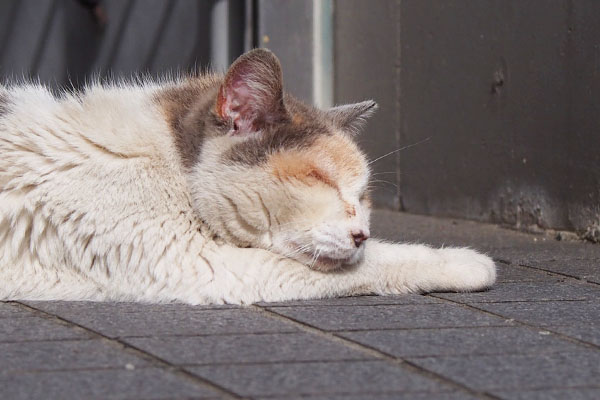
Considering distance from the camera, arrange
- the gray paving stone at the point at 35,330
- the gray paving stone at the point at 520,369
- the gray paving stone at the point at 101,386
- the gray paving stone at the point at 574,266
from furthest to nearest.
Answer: the gray paving stone at the point at 574,266 < the gray paving stone at the point at 35,330 < the gray paving stone at the point at 520,369 < the gray paving stone at the point at 101,386

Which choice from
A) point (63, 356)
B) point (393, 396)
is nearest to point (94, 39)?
point (63, 356)

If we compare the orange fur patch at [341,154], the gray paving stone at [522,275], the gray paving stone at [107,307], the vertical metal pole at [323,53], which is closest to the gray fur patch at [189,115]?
the orange fur patch at [341,154]

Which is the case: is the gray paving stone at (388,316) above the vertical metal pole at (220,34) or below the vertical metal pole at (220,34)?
below

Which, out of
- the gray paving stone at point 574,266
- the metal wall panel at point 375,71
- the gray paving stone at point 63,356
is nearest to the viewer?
the gray paving stone at point 63,356

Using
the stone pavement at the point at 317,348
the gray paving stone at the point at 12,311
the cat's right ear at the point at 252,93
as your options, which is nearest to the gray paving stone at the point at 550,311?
the stone pavement at the point at 317,348

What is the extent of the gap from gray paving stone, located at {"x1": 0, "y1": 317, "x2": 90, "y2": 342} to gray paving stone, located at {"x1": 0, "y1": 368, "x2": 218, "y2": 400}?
416 mm

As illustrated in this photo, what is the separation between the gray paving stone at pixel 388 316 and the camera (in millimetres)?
3084

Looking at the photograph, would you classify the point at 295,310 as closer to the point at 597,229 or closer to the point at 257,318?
the point at 257,318

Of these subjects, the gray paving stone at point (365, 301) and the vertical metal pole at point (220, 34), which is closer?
the gray paving stone at point (365, 301)

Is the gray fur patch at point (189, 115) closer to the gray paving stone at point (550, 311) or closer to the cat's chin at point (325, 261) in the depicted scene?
the cat's chin at point (325, 261)

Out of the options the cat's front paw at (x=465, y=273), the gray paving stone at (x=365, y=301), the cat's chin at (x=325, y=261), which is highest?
the cat's chin at (x=325, y=261)

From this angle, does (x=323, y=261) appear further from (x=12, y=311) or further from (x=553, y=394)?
(x=553, y=394)

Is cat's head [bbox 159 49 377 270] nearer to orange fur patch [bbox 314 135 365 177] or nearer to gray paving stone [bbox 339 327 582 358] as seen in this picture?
orange fur patch [bbox 314 135 365 177]

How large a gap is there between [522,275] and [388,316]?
124cm
